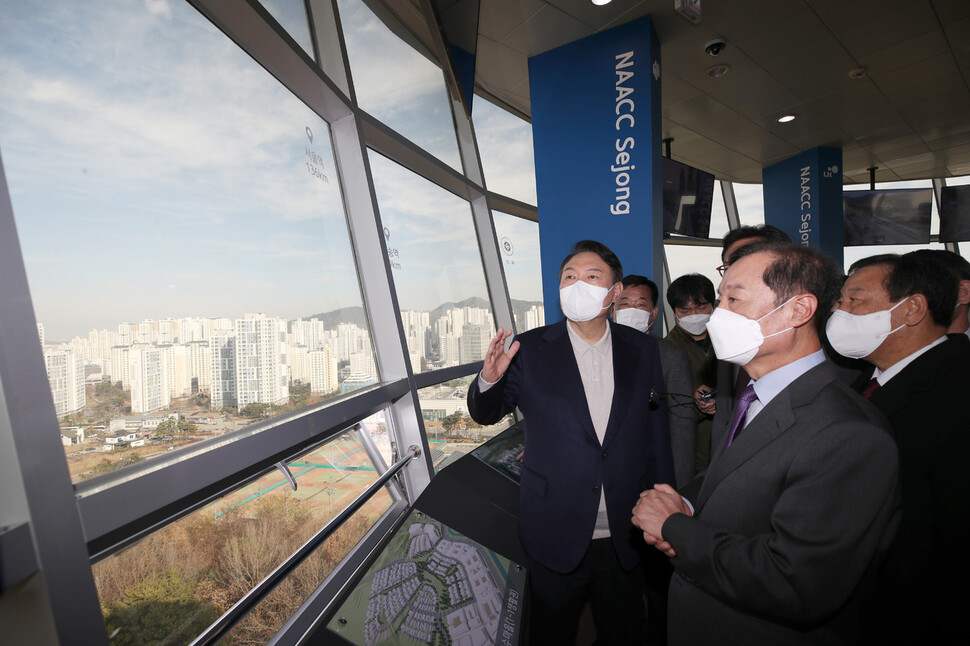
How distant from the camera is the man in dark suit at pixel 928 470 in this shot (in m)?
1.21

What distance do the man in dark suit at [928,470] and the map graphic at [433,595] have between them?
3.57 ft

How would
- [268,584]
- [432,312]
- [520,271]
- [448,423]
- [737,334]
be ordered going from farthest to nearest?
[520,271] → [432,312] → [448,423] → [268,584] → [737,334]

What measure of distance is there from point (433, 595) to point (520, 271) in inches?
142

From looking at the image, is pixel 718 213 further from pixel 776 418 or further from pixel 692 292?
pixel 776 418

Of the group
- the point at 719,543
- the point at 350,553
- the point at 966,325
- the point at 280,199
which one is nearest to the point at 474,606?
the point at 350,553

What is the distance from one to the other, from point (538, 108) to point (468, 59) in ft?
4.29

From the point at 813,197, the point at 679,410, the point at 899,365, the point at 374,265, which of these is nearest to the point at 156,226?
the point at 374,265

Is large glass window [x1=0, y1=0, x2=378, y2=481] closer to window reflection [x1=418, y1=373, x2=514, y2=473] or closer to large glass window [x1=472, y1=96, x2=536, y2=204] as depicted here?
window reflection [x1=418, y1=373, x2=514, y2=473]

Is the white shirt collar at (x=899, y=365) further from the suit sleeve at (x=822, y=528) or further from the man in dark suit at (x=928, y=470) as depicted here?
the suit sleeve at (x=822, y=528)

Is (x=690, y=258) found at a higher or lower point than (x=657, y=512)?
higher

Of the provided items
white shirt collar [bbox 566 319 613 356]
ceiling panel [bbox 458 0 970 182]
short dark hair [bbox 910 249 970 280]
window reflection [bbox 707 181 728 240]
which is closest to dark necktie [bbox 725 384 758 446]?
white shirt collar [bbox 566 319 613 356]

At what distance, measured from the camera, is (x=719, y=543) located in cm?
98

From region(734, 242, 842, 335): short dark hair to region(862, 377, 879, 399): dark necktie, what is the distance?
0.68m

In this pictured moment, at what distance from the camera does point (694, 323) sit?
250 cm
